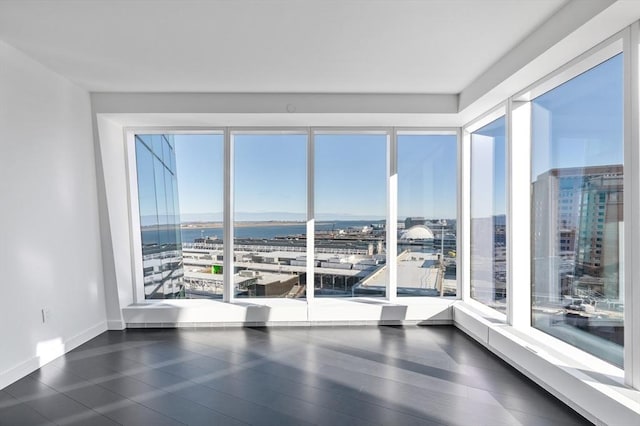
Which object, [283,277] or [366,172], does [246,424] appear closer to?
[283,277]

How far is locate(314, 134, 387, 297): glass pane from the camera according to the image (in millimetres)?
4867

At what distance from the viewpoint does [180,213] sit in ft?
16.0

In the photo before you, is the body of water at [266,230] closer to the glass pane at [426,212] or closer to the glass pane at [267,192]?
the glass pane at [267,192]

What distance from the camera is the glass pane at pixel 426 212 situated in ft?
16.0

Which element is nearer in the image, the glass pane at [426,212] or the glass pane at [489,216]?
the glass pane at [489,216]

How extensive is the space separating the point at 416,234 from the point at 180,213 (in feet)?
9.83

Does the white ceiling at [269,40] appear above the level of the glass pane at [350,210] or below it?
above

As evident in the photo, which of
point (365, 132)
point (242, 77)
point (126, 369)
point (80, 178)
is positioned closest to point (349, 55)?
point (242, 77)

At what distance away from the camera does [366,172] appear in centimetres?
488

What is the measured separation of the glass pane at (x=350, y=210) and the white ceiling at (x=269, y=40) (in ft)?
3.48

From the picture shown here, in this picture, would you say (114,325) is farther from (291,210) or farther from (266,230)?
(291,210)

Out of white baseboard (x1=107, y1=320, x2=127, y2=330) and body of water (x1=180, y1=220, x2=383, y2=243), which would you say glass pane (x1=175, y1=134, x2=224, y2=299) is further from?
white baseboard (x1=107, y1=320, x2=127, y2=330)

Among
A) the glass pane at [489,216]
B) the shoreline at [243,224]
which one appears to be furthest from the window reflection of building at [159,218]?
the glass pane at [489,216]

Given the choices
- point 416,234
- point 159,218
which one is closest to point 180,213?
point 159,218
